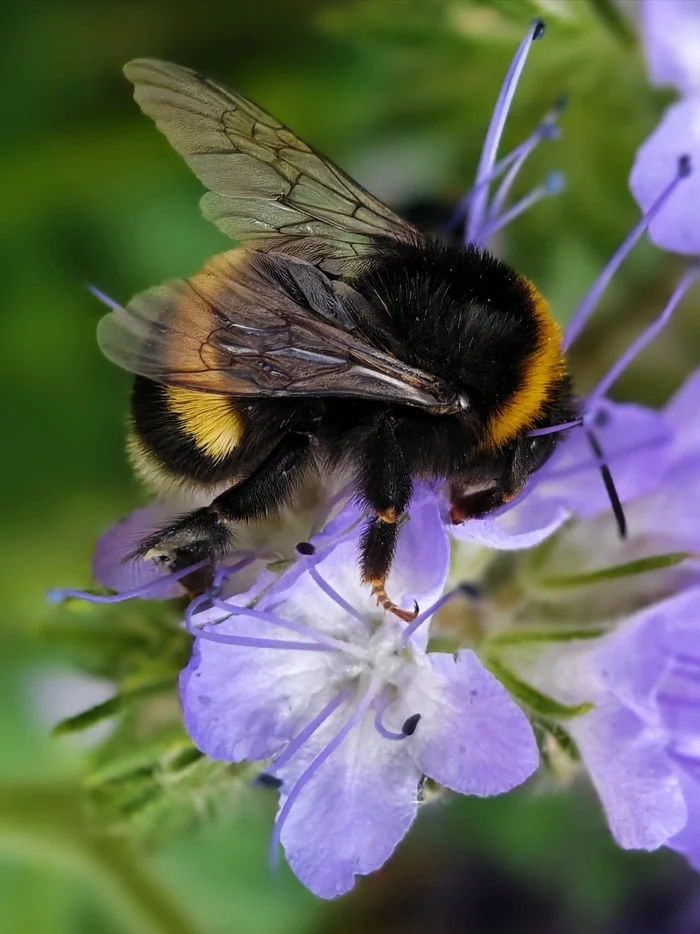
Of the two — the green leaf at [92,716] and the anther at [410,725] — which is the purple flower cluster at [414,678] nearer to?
the anther at [410,725]

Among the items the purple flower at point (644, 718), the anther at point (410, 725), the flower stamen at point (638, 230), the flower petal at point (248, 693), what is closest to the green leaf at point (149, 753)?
the flower petal at point (248, 693)

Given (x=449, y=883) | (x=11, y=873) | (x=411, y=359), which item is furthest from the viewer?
(x=449, y=883)

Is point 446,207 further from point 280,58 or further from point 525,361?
point 525,361

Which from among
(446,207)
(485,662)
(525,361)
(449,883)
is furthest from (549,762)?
(449,883)

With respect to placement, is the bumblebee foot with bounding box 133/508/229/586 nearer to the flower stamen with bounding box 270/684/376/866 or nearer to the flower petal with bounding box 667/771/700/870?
the flower stamen with bounding box 270/684/376/866

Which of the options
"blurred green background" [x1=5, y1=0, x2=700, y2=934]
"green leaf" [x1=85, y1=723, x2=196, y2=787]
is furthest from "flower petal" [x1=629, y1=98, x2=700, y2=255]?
"green leaf" [x1=85, y1=723, x2=196, y2=787]

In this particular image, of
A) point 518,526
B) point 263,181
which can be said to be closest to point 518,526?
point 518,526

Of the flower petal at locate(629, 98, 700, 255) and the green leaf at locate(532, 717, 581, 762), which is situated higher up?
the flower petal at locate(629, 98, 700, 255)
